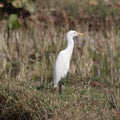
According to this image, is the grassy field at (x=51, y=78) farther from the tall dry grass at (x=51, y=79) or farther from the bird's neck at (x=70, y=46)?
the bird's neck at (x=70, y=46)

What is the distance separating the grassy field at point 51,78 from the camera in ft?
22.2

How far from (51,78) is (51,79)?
41 millimetres

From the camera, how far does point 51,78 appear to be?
29.3ft

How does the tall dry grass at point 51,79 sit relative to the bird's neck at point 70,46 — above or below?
below

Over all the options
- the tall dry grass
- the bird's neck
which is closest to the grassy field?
the tall dry grass

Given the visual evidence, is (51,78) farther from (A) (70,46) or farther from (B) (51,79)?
(A) (70,46)

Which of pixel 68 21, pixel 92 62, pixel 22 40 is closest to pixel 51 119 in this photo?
pixel 92 62

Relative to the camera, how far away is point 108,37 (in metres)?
10.4

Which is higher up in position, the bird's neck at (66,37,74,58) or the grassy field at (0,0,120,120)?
the bird's neck at (66,37,74,58)

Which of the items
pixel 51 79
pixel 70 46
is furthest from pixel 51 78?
pixel 70 46

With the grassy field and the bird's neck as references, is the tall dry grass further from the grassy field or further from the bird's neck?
the bird's neck

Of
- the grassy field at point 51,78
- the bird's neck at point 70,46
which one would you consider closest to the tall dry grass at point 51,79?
the grassy field at point 51,78

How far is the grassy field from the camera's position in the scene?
677cm

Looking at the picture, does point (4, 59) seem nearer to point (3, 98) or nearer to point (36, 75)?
point (36, 75)
